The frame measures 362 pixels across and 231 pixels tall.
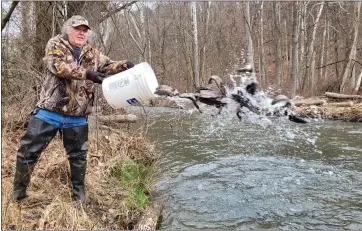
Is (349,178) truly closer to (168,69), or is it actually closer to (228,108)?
(228,108)

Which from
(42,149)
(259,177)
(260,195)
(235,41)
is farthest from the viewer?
(235,41)

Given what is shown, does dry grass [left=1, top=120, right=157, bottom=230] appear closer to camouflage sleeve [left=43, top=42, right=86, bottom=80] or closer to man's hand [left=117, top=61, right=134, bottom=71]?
camouflage sleeve [left=43, top=42, right=86, bottom=80]

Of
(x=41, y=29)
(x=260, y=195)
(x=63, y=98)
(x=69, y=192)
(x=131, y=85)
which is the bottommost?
(x=260, y=195)

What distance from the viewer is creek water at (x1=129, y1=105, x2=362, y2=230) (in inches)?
194

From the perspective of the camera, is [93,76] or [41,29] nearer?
[93,76]

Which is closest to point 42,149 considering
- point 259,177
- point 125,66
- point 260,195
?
point 125,66

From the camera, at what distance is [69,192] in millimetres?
4449

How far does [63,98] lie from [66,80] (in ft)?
0.59

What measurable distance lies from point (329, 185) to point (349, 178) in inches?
22.2

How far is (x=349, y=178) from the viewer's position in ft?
21.3

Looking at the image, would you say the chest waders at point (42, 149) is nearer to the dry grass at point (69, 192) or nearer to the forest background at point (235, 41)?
the dry grass at point (69, 192)

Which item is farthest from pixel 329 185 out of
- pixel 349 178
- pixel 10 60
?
pixel 10 60

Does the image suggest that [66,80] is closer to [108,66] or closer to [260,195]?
[108,66]

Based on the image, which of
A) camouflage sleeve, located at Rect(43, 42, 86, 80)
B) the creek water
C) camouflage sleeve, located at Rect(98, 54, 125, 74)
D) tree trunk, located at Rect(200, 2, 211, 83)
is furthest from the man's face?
tree trunk, located at Rect(200, 2, 211, 83)
